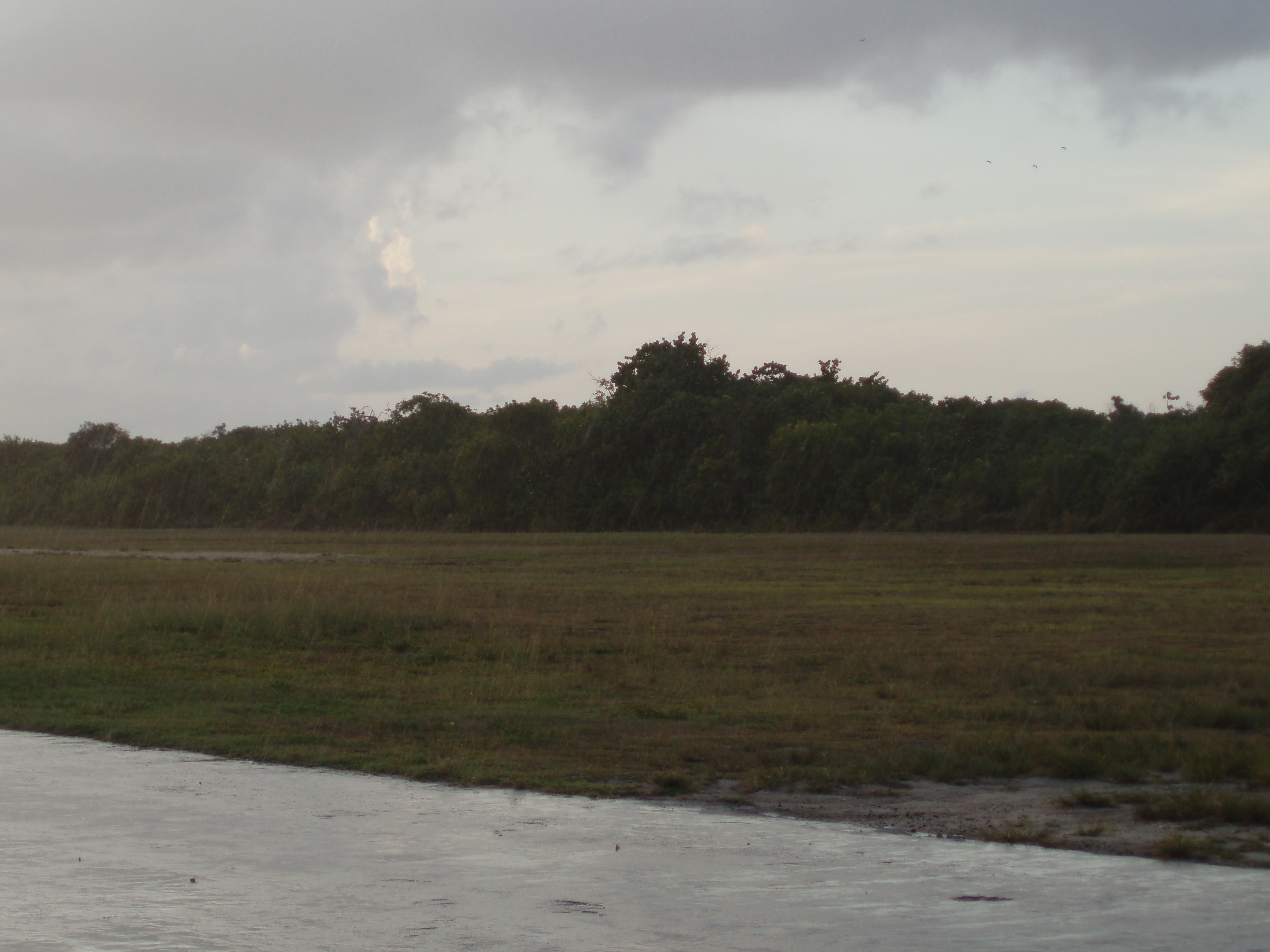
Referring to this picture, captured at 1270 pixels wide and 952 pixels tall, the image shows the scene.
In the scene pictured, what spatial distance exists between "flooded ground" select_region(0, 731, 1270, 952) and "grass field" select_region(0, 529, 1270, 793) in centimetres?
166

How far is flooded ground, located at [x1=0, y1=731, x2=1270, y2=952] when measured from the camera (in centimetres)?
623

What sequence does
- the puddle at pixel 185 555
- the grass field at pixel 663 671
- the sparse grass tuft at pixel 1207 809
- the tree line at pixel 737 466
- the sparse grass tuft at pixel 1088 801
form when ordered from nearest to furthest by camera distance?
the sparse grass tuft at pixel 1207 809 < the sparse grass tuft at pixel 1088 801 < the grass field at pixel 663 671 < the puddle at pixel 185 555 < the tree line at pixel 737 466

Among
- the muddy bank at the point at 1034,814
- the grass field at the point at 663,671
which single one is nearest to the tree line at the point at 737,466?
the grass field at the point at 663,671

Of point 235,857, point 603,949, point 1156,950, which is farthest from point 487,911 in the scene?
point 1156,950

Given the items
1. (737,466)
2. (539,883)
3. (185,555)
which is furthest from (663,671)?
(737,466)

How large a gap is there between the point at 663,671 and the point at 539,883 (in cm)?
1141

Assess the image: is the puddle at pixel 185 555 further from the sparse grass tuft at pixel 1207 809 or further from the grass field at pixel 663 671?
the sparse grass tuft at pixel 1207 809

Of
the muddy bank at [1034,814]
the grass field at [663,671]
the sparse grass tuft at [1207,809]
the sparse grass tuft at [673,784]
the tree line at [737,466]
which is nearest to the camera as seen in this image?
the muddy bank at [1034,814]

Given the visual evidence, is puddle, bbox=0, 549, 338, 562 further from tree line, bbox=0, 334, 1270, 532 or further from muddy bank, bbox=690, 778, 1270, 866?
muddy bank, bbox=690, 778, 1270, 866

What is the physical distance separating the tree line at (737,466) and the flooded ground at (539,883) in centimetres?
5226

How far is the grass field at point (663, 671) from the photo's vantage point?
1168 centimetres

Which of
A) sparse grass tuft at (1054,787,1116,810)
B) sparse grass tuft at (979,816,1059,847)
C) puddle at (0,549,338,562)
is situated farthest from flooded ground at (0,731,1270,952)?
puddle at (0,549,338,562)

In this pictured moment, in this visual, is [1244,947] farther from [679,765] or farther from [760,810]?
[679,765]

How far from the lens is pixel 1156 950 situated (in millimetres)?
6027
